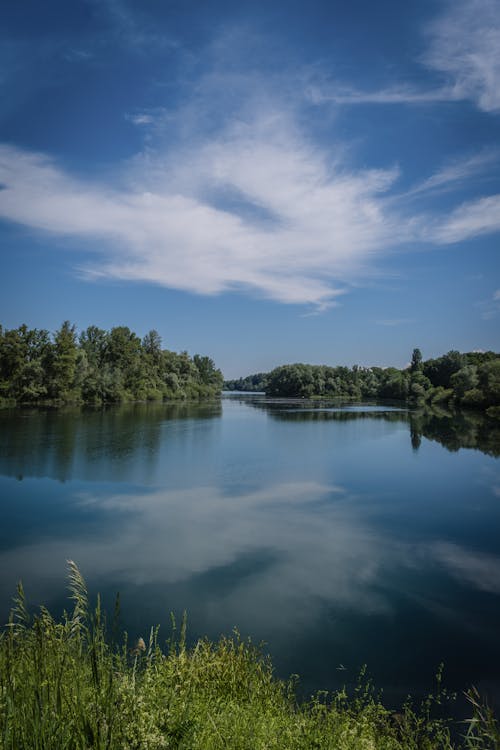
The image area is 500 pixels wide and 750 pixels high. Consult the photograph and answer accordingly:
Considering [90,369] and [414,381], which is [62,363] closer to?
[90,369]

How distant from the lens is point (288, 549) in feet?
37.6

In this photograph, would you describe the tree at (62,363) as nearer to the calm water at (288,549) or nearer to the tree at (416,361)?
the calm water at (288,549)

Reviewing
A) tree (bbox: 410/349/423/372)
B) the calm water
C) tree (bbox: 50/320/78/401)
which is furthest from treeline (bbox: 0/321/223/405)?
tree (bbox: 410/349/423/372)

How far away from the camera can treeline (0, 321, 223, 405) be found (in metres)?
51.0

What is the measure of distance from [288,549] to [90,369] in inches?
2179

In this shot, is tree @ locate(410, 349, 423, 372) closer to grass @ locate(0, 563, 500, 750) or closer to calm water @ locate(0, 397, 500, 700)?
calm water @ locate(0, 397, 500, 700)

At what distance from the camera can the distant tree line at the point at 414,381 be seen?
61.8 meters

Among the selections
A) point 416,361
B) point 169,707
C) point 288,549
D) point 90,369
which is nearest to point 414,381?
point 416,361

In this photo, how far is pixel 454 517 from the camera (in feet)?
48.0

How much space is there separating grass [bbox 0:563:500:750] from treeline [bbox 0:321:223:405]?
50.3 m

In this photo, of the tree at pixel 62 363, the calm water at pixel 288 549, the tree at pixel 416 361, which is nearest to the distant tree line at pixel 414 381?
the tree at pixel 416 361

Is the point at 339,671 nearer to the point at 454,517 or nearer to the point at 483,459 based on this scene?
the point at 454,517


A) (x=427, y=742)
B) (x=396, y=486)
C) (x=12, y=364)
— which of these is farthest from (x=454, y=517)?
(x=12, y=364)

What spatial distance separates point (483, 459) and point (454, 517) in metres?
12.4
